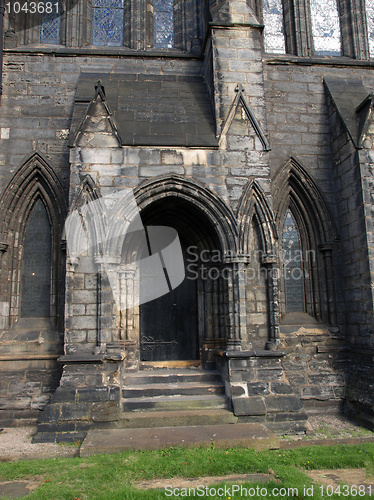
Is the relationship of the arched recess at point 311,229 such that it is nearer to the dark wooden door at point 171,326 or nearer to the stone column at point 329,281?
the stone column at point 329,281

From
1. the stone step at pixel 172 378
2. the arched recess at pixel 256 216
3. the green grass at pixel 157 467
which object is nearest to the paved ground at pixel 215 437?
the green grass at pixel 157 467

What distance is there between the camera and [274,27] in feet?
30.6

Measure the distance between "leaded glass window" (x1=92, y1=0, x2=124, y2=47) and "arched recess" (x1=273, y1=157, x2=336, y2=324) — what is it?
190 inches

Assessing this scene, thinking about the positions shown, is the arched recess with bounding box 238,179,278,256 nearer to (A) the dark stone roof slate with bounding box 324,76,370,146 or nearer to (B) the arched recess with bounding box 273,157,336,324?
(B) the arched recess with bounding box 273,157,336,324

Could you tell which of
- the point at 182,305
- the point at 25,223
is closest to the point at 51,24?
the point at 25,223

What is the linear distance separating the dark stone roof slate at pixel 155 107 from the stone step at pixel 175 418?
13.8 feet

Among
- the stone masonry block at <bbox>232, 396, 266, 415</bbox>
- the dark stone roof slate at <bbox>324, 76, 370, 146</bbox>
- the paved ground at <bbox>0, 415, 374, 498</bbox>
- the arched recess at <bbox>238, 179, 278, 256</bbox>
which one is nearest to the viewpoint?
the paved ground at <bbox>0, 415, 374, 498</bbox>

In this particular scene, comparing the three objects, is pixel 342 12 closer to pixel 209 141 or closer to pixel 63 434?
pixel 209 141

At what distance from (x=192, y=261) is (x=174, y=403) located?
275 cm

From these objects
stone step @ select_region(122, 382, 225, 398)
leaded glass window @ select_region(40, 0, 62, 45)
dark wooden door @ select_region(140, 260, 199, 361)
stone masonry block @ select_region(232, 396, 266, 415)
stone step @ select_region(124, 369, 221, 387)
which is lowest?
stone masonry block @ select_region(232, 396, 266, 415)

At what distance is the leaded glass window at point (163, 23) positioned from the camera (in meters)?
9.27

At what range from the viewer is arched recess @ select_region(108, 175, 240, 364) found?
22.1ft

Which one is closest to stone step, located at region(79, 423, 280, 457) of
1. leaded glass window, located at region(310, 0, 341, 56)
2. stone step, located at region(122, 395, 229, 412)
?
stone step, located at region(122, 395, 229, 412)

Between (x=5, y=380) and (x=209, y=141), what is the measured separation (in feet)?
17.8
